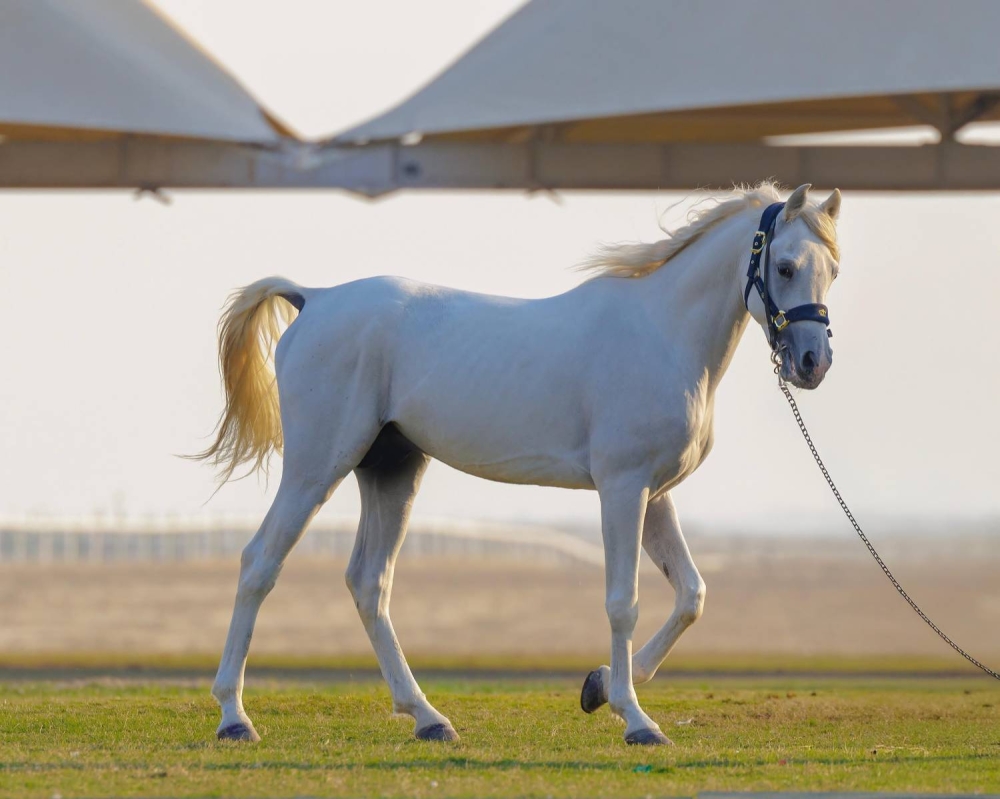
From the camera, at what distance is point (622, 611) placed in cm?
846

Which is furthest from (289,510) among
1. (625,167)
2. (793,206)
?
(625,167)

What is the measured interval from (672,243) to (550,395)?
3.32ft

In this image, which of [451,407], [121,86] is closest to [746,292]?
[451,407]

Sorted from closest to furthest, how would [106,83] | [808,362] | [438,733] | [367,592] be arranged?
1. [808,362]
2. [438,733]
3. [367,592]
4. [106,83]

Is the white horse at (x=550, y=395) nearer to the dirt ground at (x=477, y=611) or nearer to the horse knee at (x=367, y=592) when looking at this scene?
the horse knee at (x=367, y=592)

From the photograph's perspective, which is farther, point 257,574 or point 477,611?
point 477,611

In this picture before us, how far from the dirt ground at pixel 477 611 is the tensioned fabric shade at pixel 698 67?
1137 centimetres

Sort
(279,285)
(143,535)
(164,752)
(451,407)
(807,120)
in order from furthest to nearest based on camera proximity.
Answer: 1. (143,535)
2. (807,120)
3. (279,285)
4. (451,407)
5. (164,752)

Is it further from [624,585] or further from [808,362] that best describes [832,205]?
[624,585]

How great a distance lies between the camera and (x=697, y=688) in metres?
13.1

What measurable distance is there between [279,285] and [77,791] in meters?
3.60

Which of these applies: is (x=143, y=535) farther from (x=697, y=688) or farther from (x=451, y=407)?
(x=451, y=407)

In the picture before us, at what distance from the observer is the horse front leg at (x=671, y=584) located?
8.87m

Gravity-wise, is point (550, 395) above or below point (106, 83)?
below
